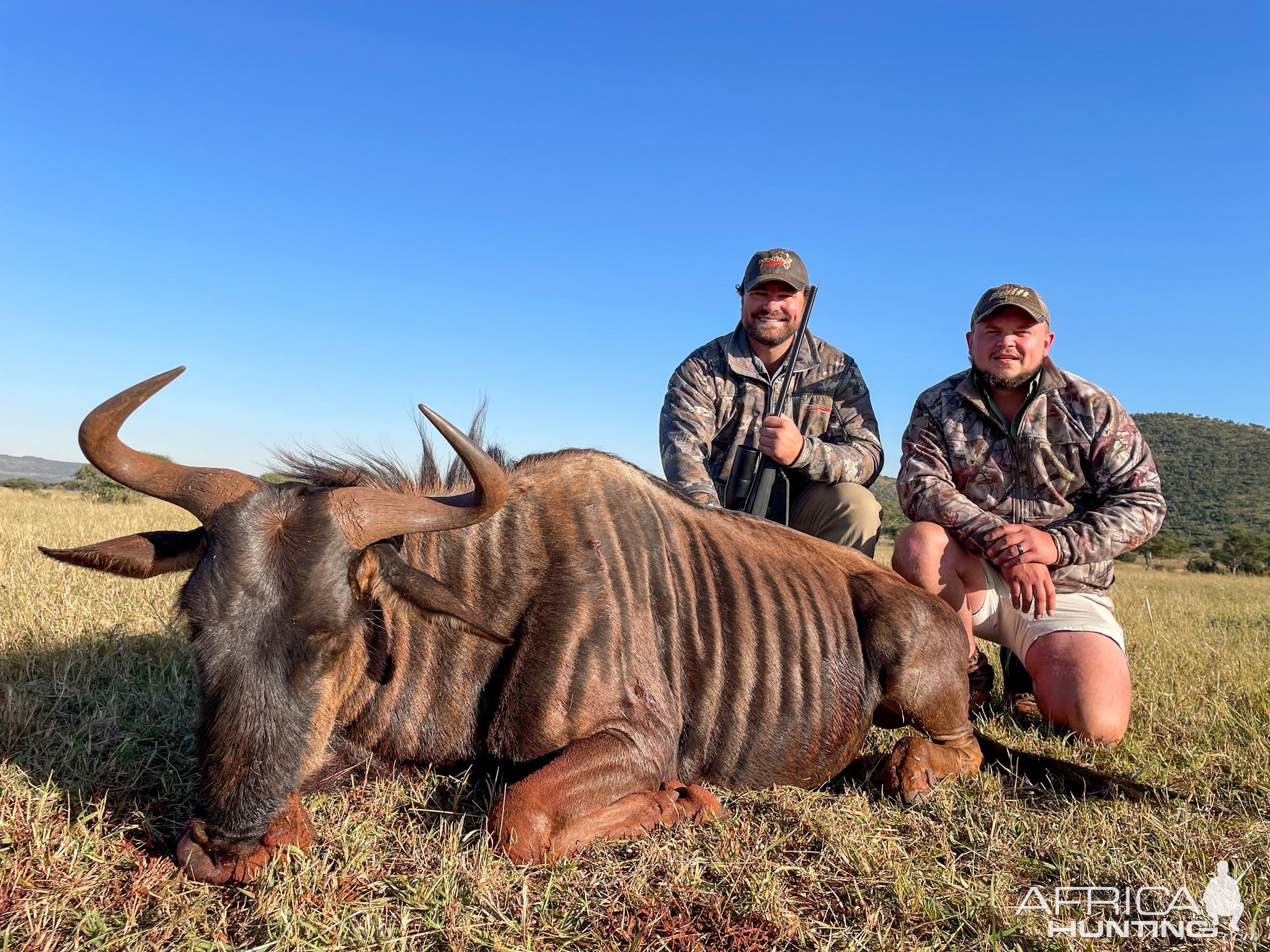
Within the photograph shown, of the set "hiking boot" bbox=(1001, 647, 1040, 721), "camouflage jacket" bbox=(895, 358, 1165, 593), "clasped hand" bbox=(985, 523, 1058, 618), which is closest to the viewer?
"clasped hand" bbox=(985, 523, 1058, 618)

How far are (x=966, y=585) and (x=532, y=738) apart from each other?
3.14m

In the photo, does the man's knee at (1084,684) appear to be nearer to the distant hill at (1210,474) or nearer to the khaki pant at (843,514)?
the khaki pant at (843,514)

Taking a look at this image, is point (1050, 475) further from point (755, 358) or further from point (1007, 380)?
point (755, 358)

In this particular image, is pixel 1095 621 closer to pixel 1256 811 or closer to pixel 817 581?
pixel 1256 811

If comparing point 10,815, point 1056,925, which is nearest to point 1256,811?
point 1056,925

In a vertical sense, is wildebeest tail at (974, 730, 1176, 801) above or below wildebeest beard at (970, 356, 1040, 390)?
below

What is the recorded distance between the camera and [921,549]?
16.5 ft

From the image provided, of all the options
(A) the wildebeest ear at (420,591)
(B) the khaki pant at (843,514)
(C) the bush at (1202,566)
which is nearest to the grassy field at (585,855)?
(A) the wildebeest ear at (420,591)

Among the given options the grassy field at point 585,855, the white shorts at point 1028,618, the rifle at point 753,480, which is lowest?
the grassy field at point 585,855

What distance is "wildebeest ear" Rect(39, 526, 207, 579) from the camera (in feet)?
10.3

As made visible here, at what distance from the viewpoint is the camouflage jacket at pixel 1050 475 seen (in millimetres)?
4945

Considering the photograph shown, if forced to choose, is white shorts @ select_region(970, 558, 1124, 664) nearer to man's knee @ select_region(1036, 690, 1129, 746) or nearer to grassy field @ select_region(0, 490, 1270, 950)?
man's knee @ select_region(1036, 690, 1129, 746)

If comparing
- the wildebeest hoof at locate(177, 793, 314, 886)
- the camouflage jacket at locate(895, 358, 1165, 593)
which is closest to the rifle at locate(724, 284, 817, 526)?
the camouflage jacket at locate(895, 358, 1165, 593)

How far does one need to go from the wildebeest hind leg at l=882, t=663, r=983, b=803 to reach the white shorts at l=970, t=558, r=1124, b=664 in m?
1.11
